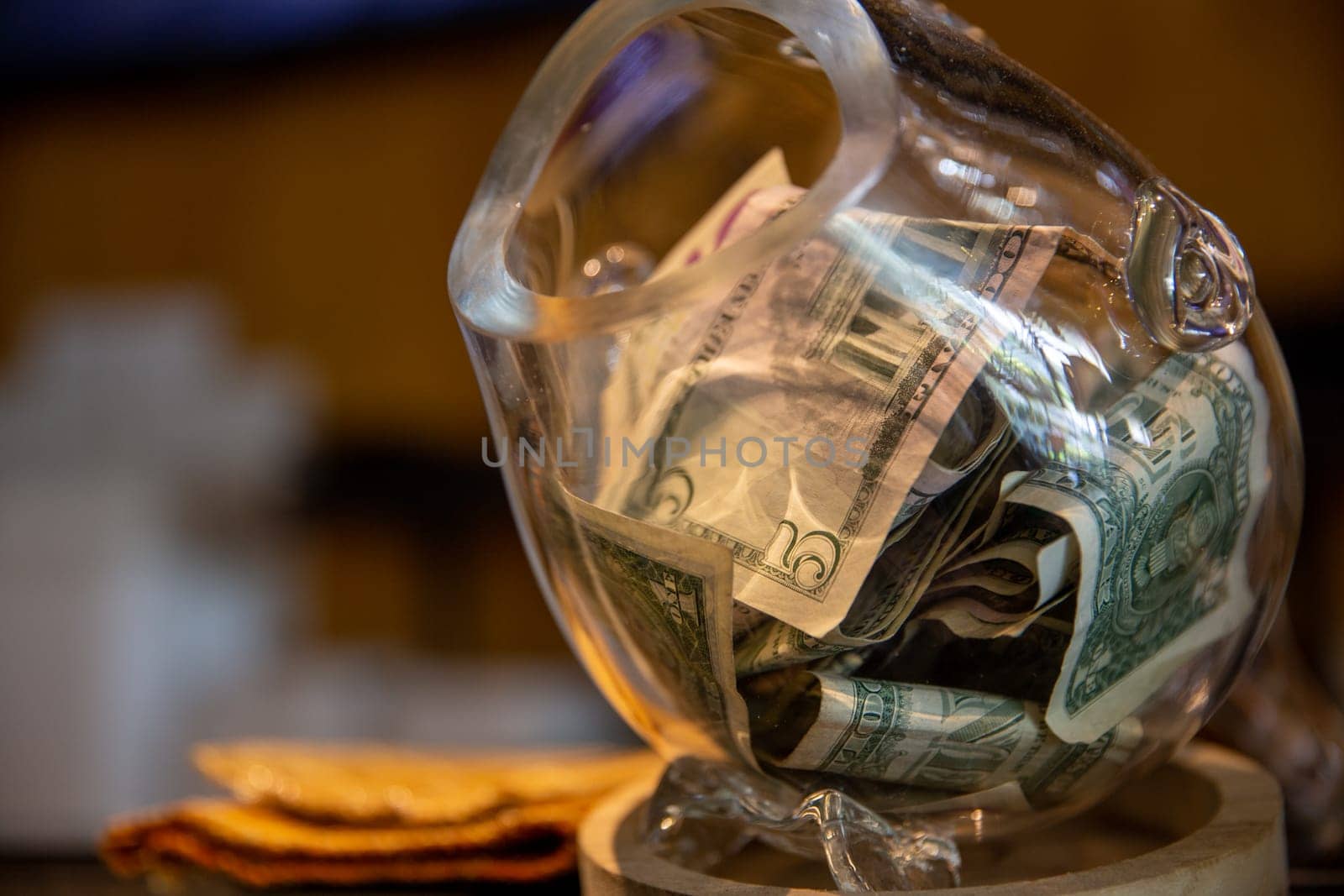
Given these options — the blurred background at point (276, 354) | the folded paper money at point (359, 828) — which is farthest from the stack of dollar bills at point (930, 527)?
the blurred background at point (276, 354)

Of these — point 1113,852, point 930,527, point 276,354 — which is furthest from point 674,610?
point 276,354

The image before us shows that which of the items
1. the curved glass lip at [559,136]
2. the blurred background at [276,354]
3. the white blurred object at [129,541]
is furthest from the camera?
the blurred background at [276,354]

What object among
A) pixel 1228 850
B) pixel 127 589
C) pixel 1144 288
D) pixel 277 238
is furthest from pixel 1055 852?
pixel 277 238

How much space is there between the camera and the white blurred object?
5.90ft

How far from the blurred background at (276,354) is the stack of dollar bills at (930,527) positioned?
1655 mm

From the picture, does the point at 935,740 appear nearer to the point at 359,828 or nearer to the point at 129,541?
the point at 359,828

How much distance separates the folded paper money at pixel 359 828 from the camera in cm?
46

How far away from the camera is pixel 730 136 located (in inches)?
16.9

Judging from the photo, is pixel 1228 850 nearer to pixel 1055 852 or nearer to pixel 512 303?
pixel 1055 852

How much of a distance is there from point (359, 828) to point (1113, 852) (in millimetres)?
294

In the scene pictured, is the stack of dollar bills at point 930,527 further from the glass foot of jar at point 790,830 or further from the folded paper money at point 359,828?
the folded paper money at point 359,828

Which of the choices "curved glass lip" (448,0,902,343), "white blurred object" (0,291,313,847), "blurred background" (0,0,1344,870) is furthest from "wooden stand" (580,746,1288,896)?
"blurred background" (0,0,1344,870)

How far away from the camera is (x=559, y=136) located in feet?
1.27

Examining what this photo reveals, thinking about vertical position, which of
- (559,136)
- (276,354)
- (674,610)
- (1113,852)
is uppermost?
(559,136)
